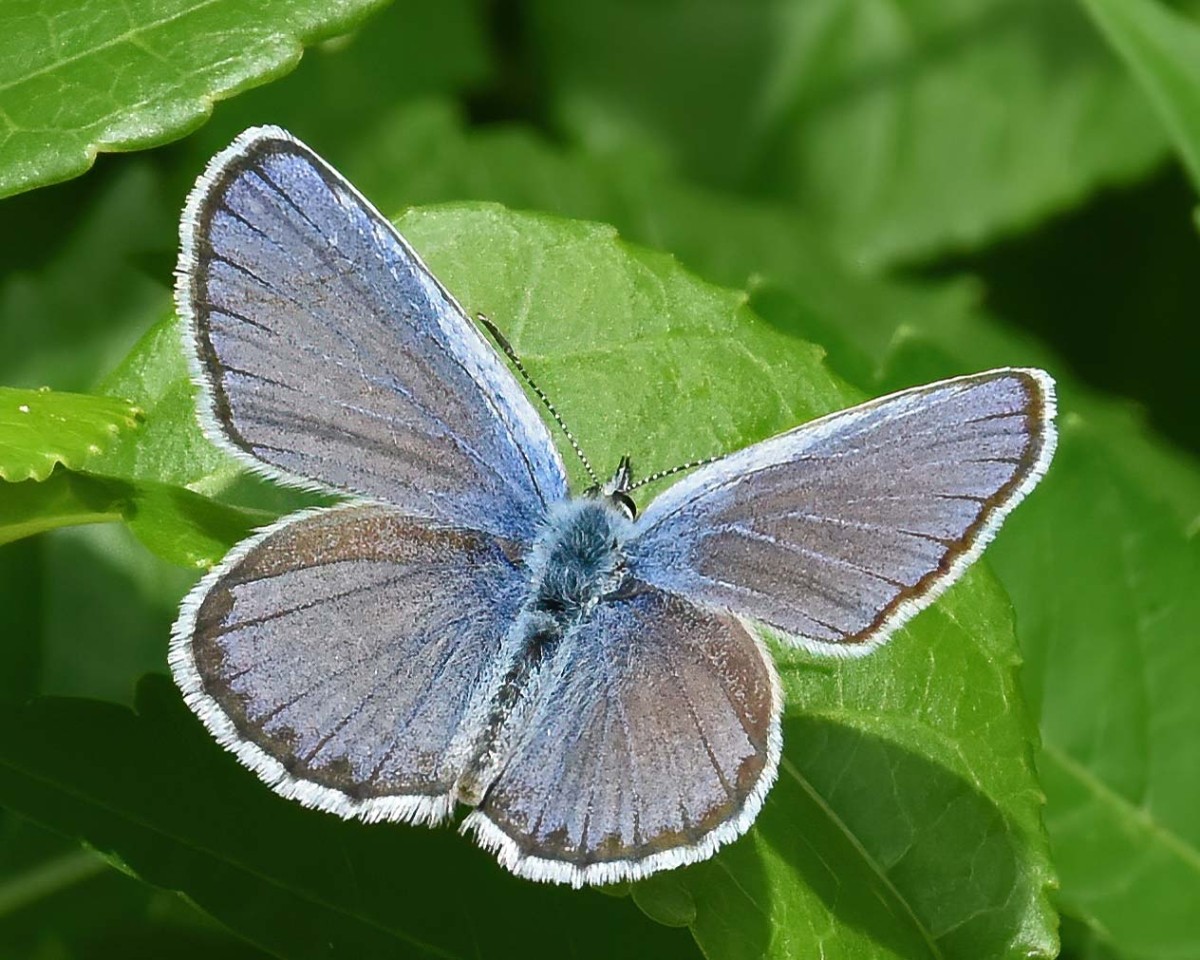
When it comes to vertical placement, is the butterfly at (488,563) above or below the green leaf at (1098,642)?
above

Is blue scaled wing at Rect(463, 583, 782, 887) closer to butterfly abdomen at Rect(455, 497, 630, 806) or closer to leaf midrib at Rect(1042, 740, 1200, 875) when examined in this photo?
butterfly abdomen at Rect(455, 497, 630, 806)

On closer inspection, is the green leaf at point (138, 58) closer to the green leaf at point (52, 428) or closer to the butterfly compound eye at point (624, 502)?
the green leaf at point (52, 428)

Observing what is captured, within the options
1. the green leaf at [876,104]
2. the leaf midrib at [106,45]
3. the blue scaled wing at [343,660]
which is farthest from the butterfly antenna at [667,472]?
the green leaf at [876,104]

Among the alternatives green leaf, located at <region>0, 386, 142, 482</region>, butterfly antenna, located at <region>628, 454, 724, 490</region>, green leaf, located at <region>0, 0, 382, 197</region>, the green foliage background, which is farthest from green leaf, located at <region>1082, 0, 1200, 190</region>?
green leaf, located at <region>0, 386, 142, 482</region>

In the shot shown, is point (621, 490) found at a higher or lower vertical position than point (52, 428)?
lower

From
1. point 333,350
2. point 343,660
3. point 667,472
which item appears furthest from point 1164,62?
point 343,660

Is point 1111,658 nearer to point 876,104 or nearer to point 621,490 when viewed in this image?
point 621,490

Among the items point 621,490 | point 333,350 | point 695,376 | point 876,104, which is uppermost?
point 333,350
